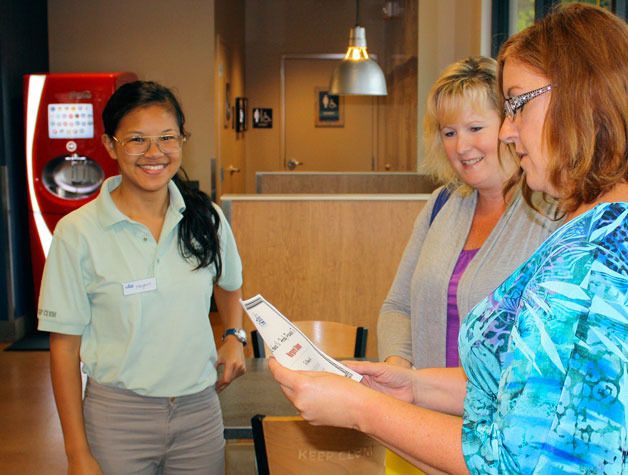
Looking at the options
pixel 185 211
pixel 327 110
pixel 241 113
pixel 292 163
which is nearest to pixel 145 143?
pixel 185 211

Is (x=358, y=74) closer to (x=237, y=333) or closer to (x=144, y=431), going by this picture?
(x=237, y=333)

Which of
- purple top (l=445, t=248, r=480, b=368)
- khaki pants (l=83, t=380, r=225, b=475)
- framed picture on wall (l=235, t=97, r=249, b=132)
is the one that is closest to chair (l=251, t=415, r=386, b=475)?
khaki pants (l=83, t=380, r=225, b=475)

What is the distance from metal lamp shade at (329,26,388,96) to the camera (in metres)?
5.58

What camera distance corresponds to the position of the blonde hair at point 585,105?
3.53 feet

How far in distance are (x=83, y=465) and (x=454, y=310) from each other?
958mm

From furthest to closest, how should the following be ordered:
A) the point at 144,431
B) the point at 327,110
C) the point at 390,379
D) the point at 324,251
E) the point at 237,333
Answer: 1. the point at 327,110
2. the point at 324,251
3. the point at 237,333
4. the point at 144,431
5. the point at 390,379

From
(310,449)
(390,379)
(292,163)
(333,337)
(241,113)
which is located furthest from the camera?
(292,163)

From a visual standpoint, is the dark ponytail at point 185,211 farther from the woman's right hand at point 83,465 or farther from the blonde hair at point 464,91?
the blonde hair at point 464,91

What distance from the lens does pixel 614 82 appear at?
42.3 inches

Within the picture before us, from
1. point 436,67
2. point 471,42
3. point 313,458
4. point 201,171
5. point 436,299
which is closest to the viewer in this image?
point 313,458

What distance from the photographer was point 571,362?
38.9 inches

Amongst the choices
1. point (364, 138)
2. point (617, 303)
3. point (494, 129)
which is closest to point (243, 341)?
point (494, 129)

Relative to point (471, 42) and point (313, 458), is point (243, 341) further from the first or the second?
point (471, 42)

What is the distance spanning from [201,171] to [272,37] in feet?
12.0
